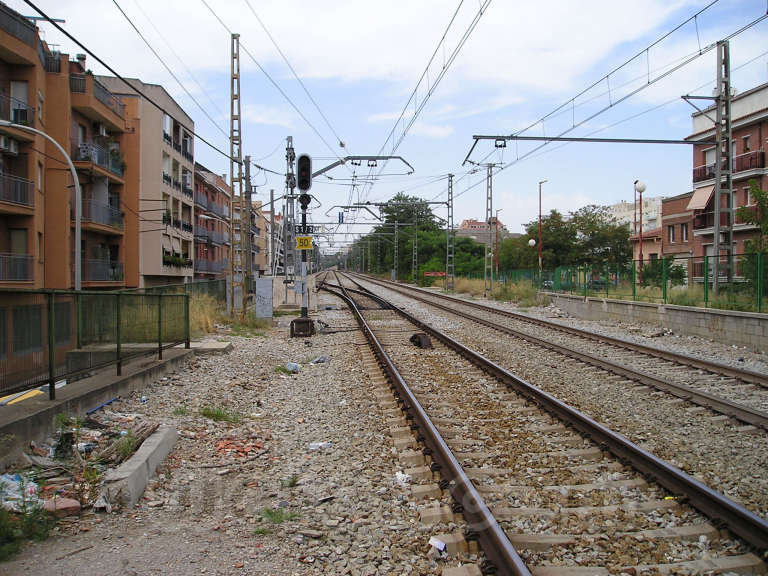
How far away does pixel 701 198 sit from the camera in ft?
126

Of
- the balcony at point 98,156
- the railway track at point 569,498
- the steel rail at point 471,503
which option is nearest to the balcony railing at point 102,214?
the balcony at point 98,156

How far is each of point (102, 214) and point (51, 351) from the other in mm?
29646

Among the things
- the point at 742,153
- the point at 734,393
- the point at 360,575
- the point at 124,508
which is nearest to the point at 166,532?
the point at 124,508

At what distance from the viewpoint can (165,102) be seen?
4178 centimetres

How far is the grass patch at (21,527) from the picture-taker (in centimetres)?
415

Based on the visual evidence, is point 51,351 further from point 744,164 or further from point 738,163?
point 738,163

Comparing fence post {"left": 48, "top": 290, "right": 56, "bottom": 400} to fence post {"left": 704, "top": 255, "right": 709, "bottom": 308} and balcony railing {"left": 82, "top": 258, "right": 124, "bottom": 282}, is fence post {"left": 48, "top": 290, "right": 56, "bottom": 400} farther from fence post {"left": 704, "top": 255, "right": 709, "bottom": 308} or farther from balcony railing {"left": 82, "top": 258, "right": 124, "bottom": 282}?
balcony railing {"left": 82, "top": 258, "right": 124, "bottom": 282}

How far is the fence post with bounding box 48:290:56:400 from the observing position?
6.76 meters

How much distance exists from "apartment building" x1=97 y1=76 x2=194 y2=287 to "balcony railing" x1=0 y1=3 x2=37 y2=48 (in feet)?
41.0

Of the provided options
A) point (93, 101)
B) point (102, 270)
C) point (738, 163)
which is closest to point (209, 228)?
point (102, 270)

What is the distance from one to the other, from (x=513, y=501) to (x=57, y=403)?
496 cm

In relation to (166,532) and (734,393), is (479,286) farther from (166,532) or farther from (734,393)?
(166,532)

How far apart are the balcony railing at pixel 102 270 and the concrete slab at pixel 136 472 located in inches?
1139

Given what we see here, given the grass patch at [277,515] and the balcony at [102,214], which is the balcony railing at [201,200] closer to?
the balcony at [102,214]
